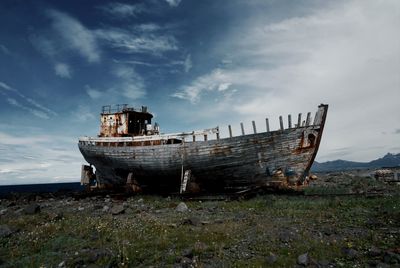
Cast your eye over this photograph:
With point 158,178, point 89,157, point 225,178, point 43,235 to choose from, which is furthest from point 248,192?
point 89,157

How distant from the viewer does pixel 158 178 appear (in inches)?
893

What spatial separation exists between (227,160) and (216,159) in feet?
2.47

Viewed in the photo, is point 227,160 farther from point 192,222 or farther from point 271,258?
point 271,258

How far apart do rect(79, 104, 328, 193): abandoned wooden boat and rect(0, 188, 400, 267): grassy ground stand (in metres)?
5.38

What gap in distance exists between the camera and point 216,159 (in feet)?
63.0

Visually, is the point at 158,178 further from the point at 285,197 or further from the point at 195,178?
the point at 285,197

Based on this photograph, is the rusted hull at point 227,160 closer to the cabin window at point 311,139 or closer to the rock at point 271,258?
the cabin window at point 311,139

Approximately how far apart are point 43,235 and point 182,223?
189 inches

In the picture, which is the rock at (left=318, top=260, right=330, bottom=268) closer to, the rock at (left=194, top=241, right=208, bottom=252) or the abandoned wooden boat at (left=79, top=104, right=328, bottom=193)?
A: the rock at (left=194, top=241, right=208, bottom=252)

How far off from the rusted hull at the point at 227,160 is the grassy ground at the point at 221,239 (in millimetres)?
5360

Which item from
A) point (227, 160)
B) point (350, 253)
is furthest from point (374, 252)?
point (227, 160)

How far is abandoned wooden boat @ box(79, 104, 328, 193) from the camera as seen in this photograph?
58.4 feet

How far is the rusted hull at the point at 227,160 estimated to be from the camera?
17.9 m

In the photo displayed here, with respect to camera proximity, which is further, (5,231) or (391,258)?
(5,231)
